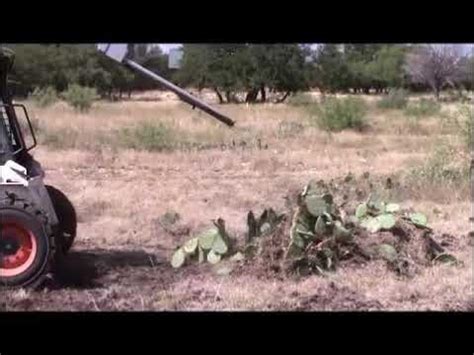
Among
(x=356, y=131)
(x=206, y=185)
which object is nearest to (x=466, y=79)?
(x=356, y=131)

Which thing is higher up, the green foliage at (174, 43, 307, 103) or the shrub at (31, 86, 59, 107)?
the green foliage at (174, 43, 307, 103)

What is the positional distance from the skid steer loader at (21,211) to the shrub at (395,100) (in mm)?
7603

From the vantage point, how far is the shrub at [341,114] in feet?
42.5

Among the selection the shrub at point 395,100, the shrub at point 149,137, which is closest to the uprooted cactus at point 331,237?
the shrub at point 149,137

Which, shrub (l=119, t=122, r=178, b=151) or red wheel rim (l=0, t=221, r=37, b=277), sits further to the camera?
shrub (l=119, t=122, r=178, b=151)

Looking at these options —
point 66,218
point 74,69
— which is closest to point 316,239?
point 66,218

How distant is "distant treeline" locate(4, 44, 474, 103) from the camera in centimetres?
697

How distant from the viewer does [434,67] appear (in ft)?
36.7

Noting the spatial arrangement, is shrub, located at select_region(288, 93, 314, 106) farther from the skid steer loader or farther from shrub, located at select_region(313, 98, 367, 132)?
the skid steer loader

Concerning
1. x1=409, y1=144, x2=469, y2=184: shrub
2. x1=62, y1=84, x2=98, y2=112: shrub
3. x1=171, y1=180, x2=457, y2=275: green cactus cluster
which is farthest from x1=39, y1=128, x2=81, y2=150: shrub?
x1=409, y1=144, x2=469, y2=184: shrub

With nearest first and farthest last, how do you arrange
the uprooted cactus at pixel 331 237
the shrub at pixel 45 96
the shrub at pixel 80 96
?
the uprooted cactus at pixel 331 237
the shrub at pixel 45 96
the shrub at pixel 80 96

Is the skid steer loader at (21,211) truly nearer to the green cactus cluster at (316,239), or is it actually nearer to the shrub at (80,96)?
the green cactus cluster at (316,239)

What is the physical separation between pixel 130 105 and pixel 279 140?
7.01 feet
